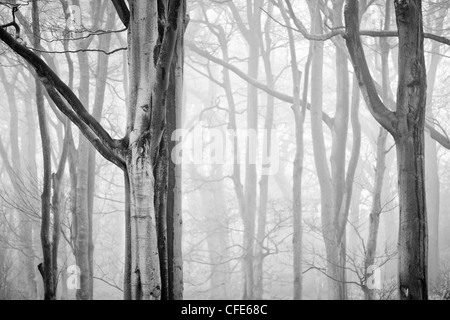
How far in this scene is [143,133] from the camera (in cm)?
318

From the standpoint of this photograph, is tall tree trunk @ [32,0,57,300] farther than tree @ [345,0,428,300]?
Yes

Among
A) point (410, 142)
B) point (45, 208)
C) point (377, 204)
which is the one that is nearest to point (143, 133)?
point (410, 142)

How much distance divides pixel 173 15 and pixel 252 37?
8.85 metres

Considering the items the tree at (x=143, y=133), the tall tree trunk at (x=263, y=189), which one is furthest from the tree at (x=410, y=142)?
the tall tree trunk at (x=263, y=189)

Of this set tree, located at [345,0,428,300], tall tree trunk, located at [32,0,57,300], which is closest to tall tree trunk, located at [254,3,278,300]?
tall tree trunk, located at [32,0,57,300]

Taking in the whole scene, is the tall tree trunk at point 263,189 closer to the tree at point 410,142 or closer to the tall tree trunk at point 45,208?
the tall tree trunk at point 45,208

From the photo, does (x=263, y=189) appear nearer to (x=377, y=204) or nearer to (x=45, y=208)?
(x=377, y=204)

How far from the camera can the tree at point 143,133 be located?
3.11 m

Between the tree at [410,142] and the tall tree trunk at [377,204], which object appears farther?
the tall tree trunk at [377,204]

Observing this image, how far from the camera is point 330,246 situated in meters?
6.78

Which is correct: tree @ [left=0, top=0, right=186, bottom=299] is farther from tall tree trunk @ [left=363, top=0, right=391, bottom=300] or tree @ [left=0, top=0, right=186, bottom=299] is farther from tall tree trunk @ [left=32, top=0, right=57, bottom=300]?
tall tree trunk @ [left=363, top=0, right=391, bottom=300]

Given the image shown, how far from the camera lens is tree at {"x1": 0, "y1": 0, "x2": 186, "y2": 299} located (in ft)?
10.2

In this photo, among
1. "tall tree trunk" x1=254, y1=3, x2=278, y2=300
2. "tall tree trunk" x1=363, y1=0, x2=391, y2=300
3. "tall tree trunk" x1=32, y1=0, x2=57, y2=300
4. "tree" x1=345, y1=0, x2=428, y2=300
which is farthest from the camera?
"tall tree trunk" x1=254, y1=3, x2=278, y2=300
